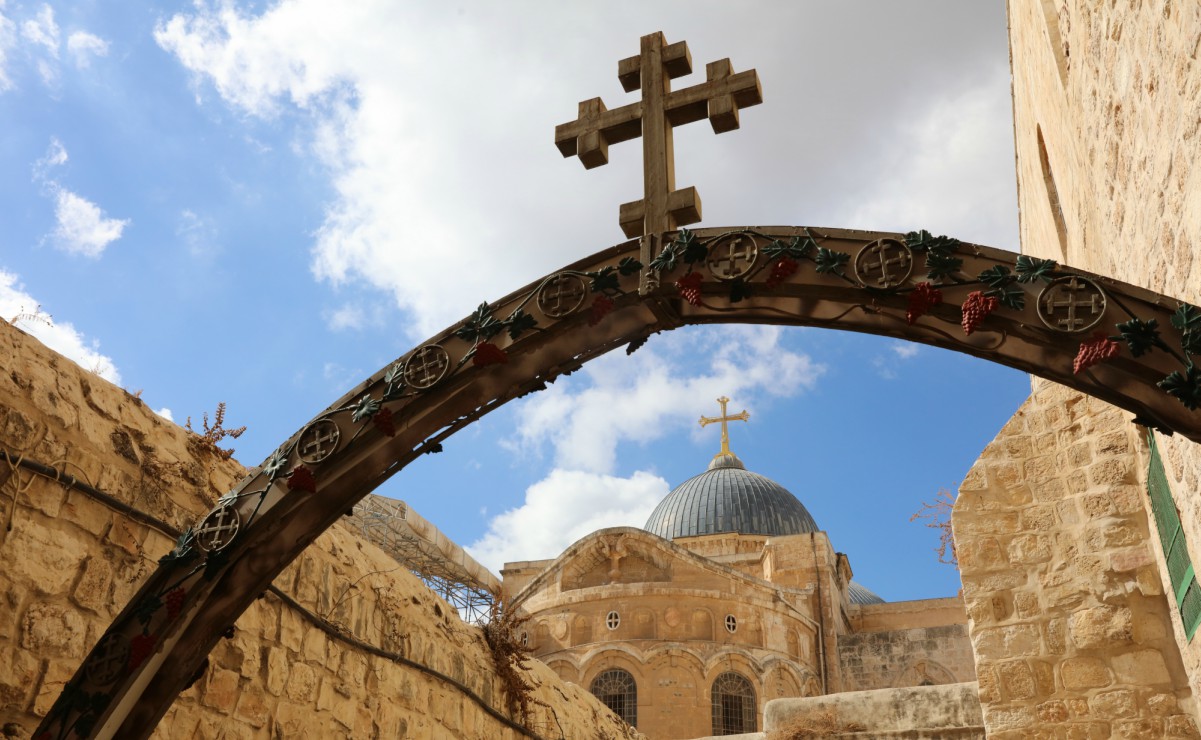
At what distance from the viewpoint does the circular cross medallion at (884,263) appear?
249 centimetres

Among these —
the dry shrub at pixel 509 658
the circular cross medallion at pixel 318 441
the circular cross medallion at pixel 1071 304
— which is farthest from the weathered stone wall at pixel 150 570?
the circular cross medallion at pixel 1071 304

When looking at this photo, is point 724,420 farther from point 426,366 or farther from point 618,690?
point 426,366

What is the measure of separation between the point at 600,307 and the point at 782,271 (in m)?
0.52

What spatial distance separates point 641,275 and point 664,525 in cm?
3002

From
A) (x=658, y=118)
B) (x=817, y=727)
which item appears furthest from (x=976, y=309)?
(x=817, y=727)

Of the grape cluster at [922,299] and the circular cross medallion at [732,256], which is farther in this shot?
the circular cross medallion at [732,256]

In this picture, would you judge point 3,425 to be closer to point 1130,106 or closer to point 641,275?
point 641,275

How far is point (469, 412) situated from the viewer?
2920 mm

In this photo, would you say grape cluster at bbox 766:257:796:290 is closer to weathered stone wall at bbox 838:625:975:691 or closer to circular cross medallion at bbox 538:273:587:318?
circular cross medallion at bbox 538:273:587:318

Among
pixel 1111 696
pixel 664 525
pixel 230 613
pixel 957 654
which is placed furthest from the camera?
pixel 664 525

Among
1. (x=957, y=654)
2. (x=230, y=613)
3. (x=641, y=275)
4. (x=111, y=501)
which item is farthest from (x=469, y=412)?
(x=957, y=654)

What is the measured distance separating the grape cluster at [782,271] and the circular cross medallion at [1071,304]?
1.98 ft

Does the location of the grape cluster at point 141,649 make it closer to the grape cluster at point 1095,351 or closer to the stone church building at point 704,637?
the grape cluster at point 1095,351

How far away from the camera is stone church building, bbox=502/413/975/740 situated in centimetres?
2266
